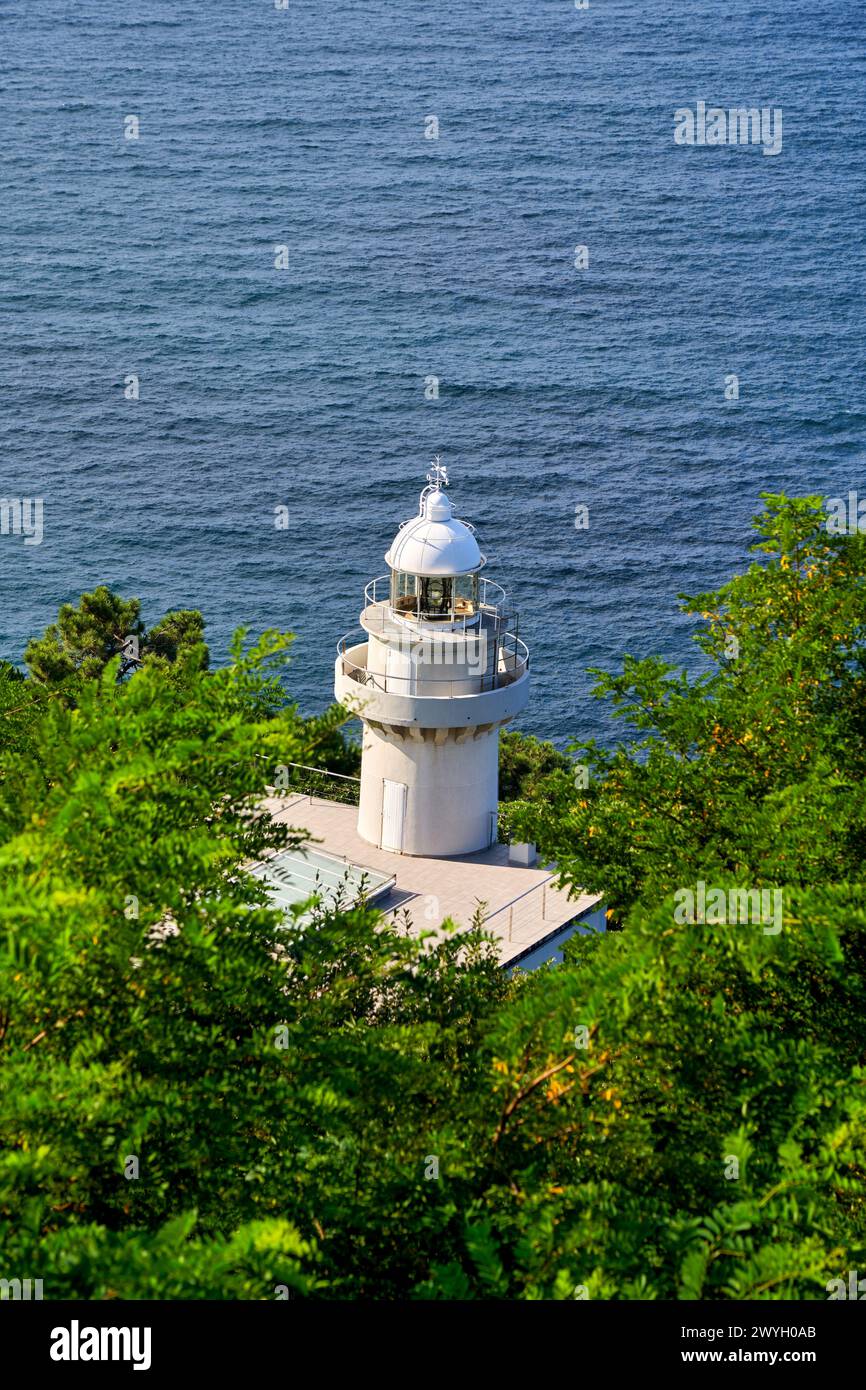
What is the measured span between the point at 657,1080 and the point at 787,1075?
3.77 ft

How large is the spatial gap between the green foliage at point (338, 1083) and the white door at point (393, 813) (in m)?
24.0

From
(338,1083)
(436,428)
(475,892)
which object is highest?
(436,428)

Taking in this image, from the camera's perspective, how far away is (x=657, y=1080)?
15.6 metres

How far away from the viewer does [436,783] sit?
1671 inches

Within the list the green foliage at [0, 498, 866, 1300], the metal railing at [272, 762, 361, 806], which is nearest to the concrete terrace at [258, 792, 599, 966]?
the metal railing at [272, 762, 361, 806]

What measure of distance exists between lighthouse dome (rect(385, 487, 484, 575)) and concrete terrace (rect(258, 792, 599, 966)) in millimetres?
6497

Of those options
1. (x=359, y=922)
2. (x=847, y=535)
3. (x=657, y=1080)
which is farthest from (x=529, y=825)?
(x=657, y=1080)

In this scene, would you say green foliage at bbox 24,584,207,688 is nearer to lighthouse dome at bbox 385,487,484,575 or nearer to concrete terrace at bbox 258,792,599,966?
concrete terrace at bbox 258,792,599,966

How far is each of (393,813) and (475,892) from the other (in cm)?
310

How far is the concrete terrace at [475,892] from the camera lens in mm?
39625

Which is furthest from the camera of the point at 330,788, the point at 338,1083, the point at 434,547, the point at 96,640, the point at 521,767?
the point at 521,767

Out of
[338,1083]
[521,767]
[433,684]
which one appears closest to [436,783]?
[433,684]

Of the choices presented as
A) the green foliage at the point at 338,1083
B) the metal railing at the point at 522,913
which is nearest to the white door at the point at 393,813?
the metal railing at the point at 522,913

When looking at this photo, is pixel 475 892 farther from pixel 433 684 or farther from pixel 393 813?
pixel 433 684
